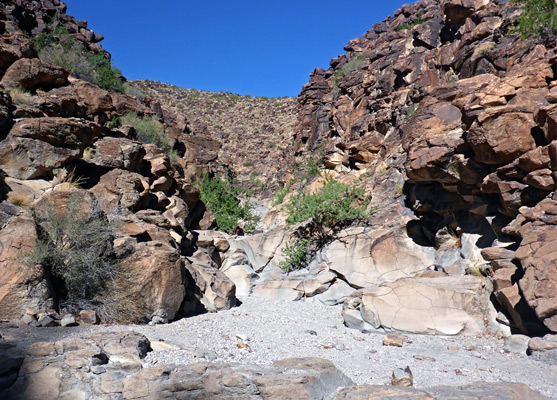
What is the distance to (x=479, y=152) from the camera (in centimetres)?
700

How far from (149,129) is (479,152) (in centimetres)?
1218

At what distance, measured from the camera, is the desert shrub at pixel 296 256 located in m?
10.4

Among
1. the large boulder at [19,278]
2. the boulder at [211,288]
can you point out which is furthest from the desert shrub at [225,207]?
the large boulder at [19,278]

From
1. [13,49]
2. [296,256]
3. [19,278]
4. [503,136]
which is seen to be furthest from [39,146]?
[503,136]

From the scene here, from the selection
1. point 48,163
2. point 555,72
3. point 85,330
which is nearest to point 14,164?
point 48,163

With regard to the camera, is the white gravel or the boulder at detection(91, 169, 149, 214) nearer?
the white gravel

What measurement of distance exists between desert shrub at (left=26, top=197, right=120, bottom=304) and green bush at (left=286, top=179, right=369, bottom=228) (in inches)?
230

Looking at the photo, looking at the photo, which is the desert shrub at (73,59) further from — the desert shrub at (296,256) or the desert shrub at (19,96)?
the desert shrub at (296,256)

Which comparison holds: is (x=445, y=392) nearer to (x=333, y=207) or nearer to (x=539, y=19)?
(x=333, y=207)

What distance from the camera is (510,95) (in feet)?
23.0

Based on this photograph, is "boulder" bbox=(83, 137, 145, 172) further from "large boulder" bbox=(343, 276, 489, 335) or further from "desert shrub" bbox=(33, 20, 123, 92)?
"large boulder" bbox=(343, 276, 489, 335)

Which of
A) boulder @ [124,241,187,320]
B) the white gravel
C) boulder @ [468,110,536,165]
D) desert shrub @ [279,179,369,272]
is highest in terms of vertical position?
boulder @ [468,110,536,165]

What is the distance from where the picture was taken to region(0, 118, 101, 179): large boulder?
7680mm

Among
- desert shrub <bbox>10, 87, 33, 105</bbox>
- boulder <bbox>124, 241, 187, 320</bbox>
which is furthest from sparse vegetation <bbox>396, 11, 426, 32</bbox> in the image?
boulder <bbox>124, 241, 187, 320</bbox>
